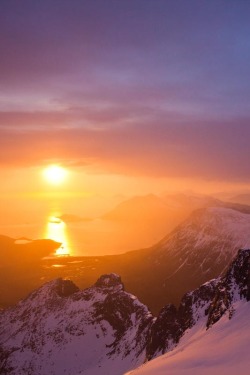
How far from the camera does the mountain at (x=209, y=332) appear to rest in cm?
3684

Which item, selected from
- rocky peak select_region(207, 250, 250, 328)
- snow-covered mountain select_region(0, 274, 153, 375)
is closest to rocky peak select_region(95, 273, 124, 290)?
snow-covered mountain select_region(0, 274, 153, 375)

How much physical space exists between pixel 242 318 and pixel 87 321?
70.0 meters

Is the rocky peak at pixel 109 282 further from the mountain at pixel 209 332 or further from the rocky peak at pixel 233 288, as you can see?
the rocky peak at pixel 233 288

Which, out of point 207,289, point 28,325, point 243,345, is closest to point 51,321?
point 28,325

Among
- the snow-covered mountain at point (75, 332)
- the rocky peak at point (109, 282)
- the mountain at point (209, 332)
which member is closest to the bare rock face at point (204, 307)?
the mountain at point (209, 332)

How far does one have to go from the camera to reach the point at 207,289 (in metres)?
90.9

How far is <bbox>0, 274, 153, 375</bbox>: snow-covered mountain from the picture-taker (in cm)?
9838

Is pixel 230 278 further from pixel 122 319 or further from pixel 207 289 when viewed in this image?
pixel 122 319

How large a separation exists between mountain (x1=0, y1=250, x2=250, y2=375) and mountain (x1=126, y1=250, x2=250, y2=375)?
25 cm

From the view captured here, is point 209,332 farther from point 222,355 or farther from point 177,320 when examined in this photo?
point 177,320

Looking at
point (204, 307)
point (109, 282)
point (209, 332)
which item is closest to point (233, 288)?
point (209, 332)

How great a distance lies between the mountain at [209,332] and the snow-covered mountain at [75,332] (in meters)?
11.0

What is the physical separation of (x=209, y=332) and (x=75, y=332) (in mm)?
63315

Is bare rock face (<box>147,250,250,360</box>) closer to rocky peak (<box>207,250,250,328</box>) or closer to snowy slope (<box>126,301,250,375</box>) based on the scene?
rocky peak (<box>207,250,250,328</box>)
